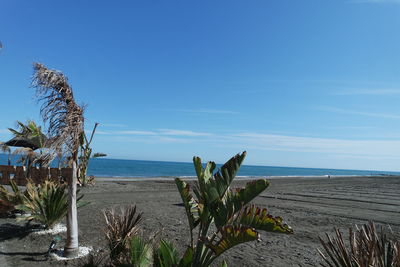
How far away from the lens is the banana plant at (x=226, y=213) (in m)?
3.12

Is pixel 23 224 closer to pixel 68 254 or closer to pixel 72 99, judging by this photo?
pixel 68 254

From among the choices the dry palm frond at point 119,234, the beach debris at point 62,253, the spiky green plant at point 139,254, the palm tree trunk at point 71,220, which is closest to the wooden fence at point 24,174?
the beach debris at point 62,253

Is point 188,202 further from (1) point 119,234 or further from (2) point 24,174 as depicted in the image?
(2) point 24,174

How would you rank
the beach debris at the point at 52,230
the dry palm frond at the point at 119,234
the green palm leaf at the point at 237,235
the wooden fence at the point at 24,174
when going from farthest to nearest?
the wooden fence at the point at 24,174 < the beach debris at the point at 52,230 < the dry palm frond at the point at 119,234 < the green palm leaf at the point at 237,235

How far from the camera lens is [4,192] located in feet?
25.9

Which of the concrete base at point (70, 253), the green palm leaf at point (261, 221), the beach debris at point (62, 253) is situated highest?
the green palm leaf at point (261, 221)

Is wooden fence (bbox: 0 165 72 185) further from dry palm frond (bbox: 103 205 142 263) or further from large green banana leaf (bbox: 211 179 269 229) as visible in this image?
large green banana leaf (bbox: 211 179 269 229)

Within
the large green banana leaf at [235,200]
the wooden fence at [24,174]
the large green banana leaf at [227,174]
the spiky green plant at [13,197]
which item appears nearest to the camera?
the large green banana leaf at [235,200]

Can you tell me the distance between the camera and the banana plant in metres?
3.12

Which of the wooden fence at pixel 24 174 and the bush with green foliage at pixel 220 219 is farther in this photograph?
the wooden fence at pixel 24 174

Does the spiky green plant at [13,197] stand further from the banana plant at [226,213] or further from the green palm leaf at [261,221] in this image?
the green palm leaf at [261,221]

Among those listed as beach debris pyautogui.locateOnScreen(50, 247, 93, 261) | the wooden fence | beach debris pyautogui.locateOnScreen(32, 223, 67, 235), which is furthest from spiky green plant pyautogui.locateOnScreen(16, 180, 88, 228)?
the wooden fence

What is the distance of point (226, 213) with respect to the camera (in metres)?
3.53

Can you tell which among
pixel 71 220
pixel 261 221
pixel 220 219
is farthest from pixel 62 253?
pixel 261 221
